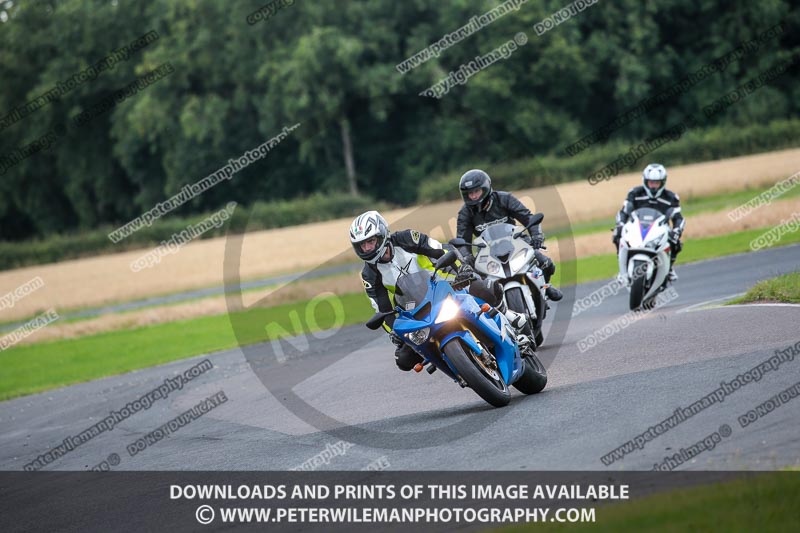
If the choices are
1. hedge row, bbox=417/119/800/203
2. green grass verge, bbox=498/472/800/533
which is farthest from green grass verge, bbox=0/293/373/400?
hedge row, bbox=417/119/800/203

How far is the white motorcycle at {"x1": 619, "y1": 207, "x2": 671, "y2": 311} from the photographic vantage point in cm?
1473

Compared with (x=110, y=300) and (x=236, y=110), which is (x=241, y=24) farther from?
(x=110, y=300)

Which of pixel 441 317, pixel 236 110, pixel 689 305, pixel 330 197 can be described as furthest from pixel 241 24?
pixel 441 317

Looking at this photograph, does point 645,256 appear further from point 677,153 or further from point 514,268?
point 677,153

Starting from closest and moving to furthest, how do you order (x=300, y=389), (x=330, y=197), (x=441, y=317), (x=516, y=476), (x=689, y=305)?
(x=516, y=476)
(x=441, y=317)
(x=300, y=389)
(x=689, y=305)
(x=330, y=197)

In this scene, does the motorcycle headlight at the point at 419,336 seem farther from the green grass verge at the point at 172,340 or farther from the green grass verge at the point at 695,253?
the green grass verge at the point at 695,253

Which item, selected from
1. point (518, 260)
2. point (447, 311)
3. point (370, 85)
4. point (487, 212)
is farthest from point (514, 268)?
point (370, 85)

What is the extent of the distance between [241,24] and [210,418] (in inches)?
2296

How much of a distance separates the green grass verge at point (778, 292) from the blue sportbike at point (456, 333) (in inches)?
187

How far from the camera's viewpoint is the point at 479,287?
10.6 metres

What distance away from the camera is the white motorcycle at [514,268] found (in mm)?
11586

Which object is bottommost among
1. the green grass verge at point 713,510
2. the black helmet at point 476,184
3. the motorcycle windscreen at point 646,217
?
the motorcycle windscreen at point 646,217

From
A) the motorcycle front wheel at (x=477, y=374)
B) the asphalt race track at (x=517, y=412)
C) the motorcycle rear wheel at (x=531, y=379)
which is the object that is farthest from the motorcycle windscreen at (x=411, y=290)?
the motorcycle rear wheel at (x=531, y=379)

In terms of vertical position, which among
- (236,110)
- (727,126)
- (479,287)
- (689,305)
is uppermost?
(236,110)
